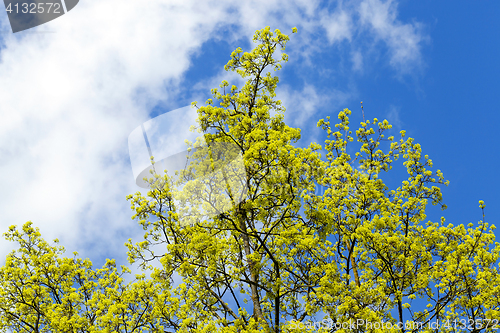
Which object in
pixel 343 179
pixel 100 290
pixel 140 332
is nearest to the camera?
pixel 140 332

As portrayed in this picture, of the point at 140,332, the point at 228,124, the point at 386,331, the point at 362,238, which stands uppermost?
→ the point at 228,124

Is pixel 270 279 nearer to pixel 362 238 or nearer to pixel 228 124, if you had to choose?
pixel 362 238

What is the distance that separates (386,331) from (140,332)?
301 inches

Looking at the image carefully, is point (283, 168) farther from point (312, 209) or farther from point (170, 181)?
point (170, 181)

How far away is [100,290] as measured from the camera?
14.6 meters

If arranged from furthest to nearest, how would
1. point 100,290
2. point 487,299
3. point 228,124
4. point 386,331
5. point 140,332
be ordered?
point 100,290 → point 140,332 → point 228,124 → point 487,299 → point 386,331

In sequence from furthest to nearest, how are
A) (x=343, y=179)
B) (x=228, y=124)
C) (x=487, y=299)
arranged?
(x=343, y=179) → (x=228, y=124) → (x=487, y=299)

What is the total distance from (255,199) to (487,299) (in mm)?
7037

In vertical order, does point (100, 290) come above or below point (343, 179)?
below


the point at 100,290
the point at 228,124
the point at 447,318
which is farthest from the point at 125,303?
the point at 447,318

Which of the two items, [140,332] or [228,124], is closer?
[228,124]

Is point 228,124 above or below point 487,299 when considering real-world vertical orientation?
above

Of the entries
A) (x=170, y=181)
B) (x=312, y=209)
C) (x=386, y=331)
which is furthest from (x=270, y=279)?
(x=170, y=181)

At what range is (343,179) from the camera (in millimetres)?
12875
